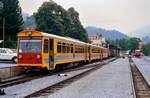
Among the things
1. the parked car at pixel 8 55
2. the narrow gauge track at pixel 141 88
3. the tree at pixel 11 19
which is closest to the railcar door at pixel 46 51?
the narrow gauge track at pixel 141 88

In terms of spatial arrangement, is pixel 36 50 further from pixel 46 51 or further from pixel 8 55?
pixel 8 55

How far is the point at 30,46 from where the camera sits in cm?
2772

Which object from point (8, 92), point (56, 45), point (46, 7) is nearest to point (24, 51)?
point (56, 45)

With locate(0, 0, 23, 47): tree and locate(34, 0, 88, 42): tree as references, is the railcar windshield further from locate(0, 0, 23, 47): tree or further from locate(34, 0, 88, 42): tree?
locate(34, 0, 88, 42): tree

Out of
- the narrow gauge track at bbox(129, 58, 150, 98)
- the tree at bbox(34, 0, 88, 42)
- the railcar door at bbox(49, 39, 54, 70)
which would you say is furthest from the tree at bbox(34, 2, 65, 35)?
the narrow gauge track at bbox(129, 58, 150, 98)

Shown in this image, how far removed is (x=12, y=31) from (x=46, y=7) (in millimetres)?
9969

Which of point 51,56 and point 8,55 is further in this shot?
point 8,55

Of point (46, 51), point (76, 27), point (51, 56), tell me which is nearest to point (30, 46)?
point (46, 51)

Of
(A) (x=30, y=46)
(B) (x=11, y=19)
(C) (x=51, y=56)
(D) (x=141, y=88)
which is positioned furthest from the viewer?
(B) (x=11, y=19)

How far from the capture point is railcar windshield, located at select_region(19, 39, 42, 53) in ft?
90.1

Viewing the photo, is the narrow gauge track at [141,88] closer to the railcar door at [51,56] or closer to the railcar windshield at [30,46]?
the railcar door at [51,56]

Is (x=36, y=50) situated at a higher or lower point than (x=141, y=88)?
higher

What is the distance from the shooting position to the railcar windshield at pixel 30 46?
2745 centimetres

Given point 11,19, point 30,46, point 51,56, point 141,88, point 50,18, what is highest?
point 50,18
